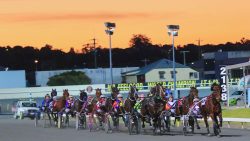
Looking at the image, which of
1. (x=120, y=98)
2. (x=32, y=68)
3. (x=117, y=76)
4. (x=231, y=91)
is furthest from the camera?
(x=32, y=68)

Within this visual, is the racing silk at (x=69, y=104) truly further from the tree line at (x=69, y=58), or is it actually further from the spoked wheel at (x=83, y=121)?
the tree line at (x=69, y=58)

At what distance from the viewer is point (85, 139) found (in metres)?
27.5

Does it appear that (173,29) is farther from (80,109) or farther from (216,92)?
(216,92)

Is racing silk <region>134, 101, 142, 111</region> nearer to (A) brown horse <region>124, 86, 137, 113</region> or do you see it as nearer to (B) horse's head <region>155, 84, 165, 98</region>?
(A) brown horse <region>124, 86, 137, 113</region>

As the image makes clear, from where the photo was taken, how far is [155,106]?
28.0m

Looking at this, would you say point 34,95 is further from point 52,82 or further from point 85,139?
point 85,139

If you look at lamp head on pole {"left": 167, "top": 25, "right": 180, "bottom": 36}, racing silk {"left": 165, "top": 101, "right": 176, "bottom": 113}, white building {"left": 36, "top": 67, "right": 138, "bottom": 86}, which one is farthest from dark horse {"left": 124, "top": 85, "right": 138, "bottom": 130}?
white building {"left": 36, "top": 67, "right": 138, "bottom": 86}

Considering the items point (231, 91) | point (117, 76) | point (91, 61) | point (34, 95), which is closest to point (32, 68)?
point (91, 61)

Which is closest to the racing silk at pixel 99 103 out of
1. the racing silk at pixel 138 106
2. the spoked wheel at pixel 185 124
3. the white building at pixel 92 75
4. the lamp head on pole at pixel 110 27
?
the racing silk at pixel 138 106

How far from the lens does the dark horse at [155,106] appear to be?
91.8ft

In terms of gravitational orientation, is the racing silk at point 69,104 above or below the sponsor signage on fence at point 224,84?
below

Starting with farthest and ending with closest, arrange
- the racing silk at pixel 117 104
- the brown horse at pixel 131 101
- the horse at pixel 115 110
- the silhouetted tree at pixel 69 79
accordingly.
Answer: the silhouetted tree at pixel 69 79 → the racing silk at pixel 117 104 → the horse at pixel 115 110 → the brown horse at pixel 131 101

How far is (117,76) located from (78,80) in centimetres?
1319

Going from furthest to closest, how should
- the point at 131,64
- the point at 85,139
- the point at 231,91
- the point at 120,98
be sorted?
the point at 131,64, the point at 231,91, the point at 120,98, the point at 85,139
